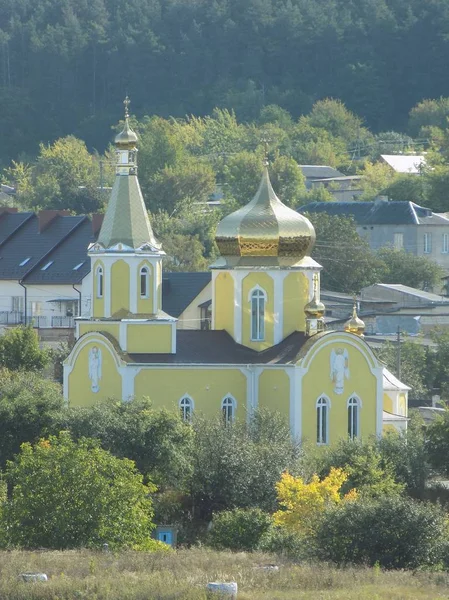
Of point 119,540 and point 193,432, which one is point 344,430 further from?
point 119,540

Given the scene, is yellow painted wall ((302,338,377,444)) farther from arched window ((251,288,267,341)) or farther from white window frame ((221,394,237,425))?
arched window ((251,288,267,341))

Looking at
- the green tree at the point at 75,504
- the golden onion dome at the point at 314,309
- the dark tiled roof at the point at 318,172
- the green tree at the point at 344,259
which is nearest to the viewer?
the green tree at the point at 75,504

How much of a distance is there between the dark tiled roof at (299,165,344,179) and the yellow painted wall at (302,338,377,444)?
202 feet

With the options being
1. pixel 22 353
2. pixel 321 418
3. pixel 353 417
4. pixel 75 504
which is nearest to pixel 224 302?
pixel 321 418

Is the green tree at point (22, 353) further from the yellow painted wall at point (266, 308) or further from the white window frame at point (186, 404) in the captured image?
the white window frame at point (186, 404)

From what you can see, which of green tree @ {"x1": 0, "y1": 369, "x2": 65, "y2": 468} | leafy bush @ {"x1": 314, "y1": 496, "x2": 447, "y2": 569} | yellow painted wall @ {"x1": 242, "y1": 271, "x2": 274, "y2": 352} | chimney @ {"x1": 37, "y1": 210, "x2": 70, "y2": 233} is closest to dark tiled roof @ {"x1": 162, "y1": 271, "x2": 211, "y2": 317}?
chimney @ {"x1": 37, "y1": 210, "x2": 70, "y2": 233}

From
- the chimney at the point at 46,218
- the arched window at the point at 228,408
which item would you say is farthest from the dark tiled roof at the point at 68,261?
the arched window at the point at 228,408

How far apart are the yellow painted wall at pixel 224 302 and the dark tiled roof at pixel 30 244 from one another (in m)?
19.4

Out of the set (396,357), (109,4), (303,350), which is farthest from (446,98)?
(303,350)

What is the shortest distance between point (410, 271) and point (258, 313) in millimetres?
33852

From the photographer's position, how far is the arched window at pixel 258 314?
55.3 m

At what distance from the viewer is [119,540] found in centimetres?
4188

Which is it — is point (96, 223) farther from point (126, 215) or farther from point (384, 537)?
point (384, 537)

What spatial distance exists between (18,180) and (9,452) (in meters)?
64.6
